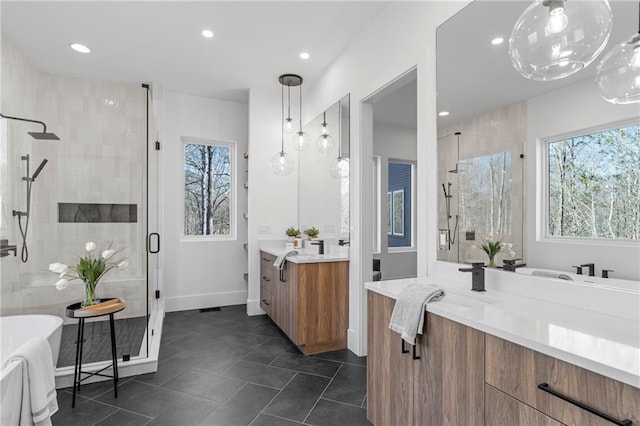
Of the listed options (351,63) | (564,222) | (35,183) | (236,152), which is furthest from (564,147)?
(236,152)

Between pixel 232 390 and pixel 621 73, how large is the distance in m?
2.81

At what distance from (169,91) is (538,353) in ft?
16.0

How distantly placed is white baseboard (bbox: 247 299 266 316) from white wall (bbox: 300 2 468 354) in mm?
1624

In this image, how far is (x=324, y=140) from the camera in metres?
3.53

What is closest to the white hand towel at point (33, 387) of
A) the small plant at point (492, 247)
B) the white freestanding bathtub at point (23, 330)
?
the white freestanding bathtub at point (23, 330)

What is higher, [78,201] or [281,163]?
[281,163]

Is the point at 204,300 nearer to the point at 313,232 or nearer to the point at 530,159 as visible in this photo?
the point at 313,232

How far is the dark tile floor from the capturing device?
6.75 ft

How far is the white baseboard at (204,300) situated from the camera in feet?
14.5

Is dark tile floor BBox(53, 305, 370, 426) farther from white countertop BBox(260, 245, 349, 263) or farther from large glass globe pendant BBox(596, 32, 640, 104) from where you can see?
large glass globe pendant BBox(596, 32, 640, 104)

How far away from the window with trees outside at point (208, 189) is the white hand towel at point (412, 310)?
3718mm

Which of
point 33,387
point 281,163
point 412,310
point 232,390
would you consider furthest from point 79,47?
point 412,310

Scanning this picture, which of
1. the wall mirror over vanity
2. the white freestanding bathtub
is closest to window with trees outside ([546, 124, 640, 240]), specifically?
the wall mirror over vanity

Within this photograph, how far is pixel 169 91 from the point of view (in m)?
4.43
